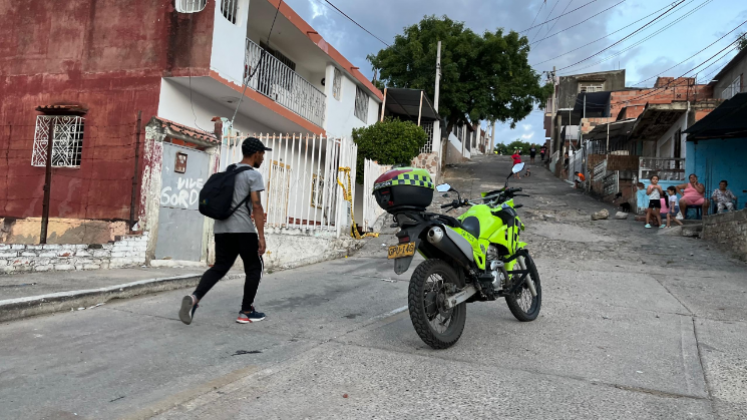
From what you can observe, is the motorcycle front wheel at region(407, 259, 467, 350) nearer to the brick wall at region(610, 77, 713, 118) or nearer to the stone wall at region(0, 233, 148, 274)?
the stone wall at region(0, 233, 148, 274)

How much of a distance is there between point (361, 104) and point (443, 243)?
1473 centimetres

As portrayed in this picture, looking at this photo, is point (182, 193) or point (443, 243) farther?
point (182, 193)

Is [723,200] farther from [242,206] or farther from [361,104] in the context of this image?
[242,206]

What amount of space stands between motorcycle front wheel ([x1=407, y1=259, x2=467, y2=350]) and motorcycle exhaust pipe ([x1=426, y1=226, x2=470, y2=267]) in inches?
3.4

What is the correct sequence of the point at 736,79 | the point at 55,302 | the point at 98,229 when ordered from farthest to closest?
the point at 736,79 < the point at 98,229 < the point at 55,302

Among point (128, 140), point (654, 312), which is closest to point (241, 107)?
point (128, 140)

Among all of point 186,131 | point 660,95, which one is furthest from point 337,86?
point 660,95

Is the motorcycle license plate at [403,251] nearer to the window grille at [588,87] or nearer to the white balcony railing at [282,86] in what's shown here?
the white balcony railing at [282,86]

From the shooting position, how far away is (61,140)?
954cm

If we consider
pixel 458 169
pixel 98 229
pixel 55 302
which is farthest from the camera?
pixel 458 169

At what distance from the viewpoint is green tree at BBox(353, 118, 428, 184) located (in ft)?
52.0

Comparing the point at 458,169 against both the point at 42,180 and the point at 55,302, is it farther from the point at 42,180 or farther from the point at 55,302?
the point at 55,302

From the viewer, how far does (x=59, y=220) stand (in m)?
9.18

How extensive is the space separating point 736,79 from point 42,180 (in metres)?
22.2
